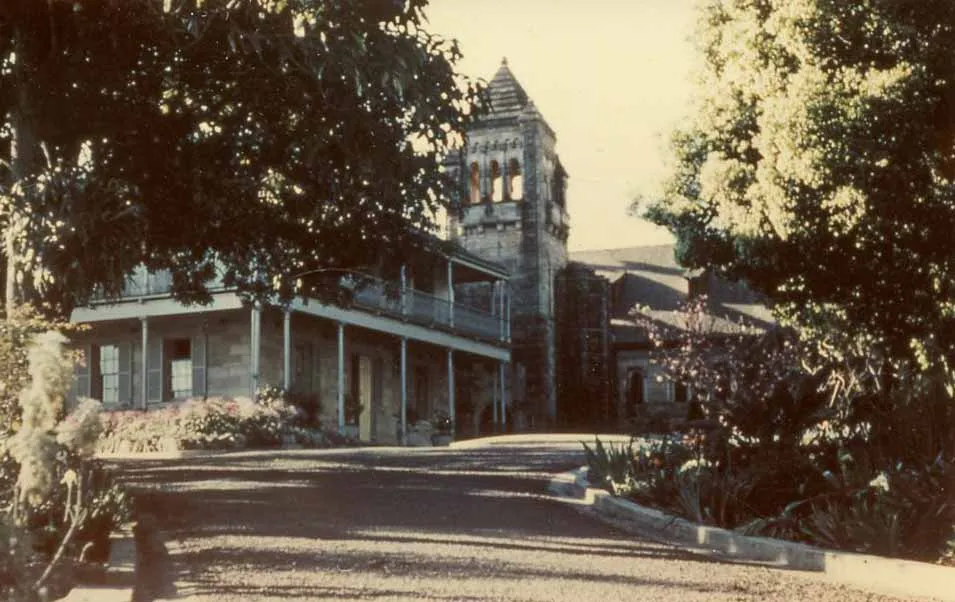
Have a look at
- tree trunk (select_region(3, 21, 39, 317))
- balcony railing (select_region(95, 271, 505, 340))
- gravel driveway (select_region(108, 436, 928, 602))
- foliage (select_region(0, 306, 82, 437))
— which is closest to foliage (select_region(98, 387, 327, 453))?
balcony railing (select_region(95, 271, 505, 340))

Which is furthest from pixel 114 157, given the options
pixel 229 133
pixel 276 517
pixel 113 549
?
pixel 113 549

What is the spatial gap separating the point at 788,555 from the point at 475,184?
1335 inches

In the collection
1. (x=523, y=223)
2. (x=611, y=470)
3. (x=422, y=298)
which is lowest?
(x=611, y=470)

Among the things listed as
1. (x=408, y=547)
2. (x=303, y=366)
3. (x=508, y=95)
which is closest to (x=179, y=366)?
(x=303, y=366)

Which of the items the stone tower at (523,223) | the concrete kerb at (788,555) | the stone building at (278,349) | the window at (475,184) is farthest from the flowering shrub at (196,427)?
the window at (475,184)

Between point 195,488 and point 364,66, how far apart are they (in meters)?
4.87

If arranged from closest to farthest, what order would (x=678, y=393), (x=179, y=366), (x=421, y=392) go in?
(x=179, y=366)
(x=421, y=392)
(x=678, y=393)

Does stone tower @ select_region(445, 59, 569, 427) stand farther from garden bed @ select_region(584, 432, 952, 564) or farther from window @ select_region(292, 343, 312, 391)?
garden bed @ select_region(584, 432, 952, 564)

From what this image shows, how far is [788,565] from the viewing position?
7.30 meters

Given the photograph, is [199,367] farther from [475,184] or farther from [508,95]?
[508,95]

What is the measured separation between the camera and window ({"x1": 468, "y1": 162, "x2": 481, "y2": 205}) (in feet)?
133

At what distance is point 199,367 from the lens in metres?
→ 23.1

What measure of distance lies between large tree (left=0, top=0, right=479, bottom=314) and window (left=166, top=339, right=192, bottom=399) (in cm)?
1081

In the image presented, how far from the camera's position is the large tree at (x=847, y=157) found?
10656 millimetres
